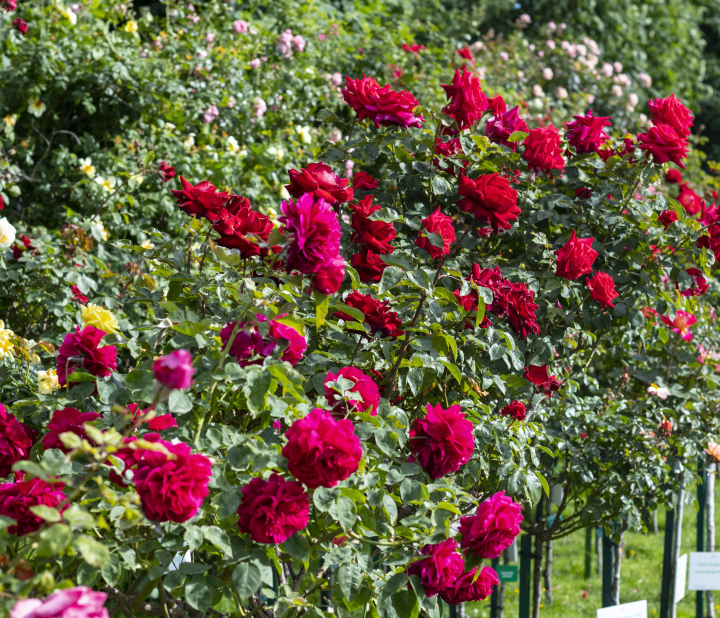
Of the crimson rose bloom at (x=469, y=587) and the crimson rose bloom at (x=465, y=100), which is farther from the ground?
the crimson rose bloom at (x=465, y=100)

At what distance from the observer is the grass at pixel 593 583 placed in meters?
3.88

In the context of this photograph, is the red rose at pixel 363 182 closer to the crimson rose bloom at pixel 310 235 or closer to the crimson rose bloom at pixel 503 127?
the crimson rose bloom at pixel 503 127

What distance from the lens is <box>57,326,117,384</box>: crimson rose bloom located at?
52.2 inches

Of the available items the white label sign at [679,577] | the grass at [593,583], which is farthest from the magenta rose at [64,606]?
the grass at [593,583]

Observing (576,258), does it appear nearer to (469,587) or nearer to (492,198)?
(492,198)

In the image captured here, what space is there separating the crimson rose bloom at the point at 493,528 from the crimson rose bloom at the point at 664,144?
3.65ft

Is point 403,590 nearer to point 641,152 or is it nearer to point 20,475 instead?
point 20,475

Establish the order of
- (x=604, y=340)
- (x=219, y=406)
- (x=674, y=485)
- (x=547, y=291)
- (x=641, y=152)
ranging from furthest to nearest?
(x=674, y=485)
(x=604, y=340)
(x=641, y=152)
(x=547, y=291)
(x=219, y=406)

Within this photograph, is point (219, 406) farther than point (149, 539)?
Yes

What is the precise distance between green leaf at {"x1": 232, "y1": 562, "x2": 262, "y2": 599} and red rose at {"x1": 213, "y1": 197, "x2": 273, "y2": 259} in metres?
0.53

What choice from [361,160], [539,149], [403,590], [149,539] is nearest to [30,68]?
[361,160]

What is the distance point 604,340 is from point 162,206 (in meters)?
2.08

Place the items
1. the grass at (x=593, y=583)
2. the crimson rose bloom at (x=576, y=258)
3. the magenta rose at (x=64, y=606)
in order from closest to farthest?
1. the magenta rose at (x=64, y=606)
2. the crimson rose bloom at (x=576, y=258)
3. the grass at (x=593, y=583)

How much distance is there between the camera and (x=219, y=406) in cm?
136
